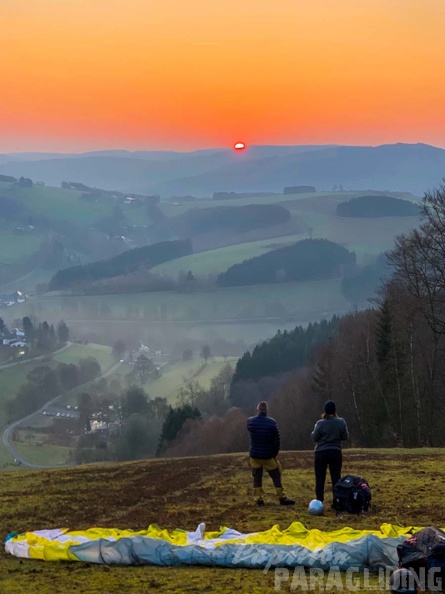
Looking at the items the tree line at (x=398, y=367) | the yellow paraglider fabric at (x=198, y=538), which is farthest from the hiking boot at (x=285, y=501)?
the tree line at (x=398, y=367)

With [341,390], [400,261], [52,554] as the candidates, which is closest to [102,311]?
[341,390]

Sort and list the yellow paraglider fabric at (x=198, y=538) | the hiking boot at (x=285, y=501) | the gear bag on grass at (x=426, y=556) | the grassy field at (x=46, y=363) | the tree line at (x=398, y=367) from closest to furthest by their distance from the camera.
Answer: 1. the gear bag on grass at (x=426, y=556)
2. the yellow paraglider fabric at (x=198, y=538)
3. the hiking boot at (x=285, y=501)
4. the tree line at (x=398, y=367)
5. the grassy field at (x=46, y=363)

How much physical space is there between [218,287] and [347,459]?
163 metres

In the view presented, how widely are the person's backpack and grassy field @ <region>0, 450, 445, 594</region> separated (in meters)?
0.30

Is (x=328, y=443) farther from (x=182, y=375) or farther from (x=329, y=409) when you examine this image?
(x=182, y=375)

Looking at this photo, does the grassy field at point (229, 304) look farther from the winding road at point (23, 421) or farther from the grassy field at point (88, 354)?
the winding road at point (23, 421)

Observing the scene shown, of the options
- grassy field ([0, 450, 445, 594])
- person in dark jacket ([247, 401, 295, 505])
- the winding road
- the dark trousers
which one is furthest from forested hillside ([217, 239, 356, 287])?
the dark trousers

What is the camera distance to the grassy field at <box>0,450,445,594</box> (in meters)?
11.1

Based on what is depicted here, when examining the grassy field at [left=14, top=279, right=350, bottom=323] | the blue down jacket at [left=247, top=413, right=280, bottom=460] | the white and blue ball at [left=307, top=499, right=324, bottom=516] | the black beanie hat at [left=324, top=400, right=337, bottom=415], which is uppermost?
the grassy field at [left=14, top=279, right=350, bottom=323]

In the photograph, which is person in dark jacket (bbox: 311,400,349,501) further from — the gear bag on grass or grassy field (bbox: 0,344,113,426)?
grassy field (bbox: 0,344,113,426)

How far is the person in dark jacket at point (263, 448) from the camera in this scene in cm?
1670

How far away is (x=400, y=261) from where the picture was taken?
43969 millimetres

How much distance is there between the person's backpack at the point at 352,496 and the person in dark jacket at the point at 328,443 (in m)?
0.71

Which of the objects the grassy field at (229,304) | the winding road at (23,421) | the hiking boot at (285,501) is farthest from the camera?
the grassy field at (229,304)
